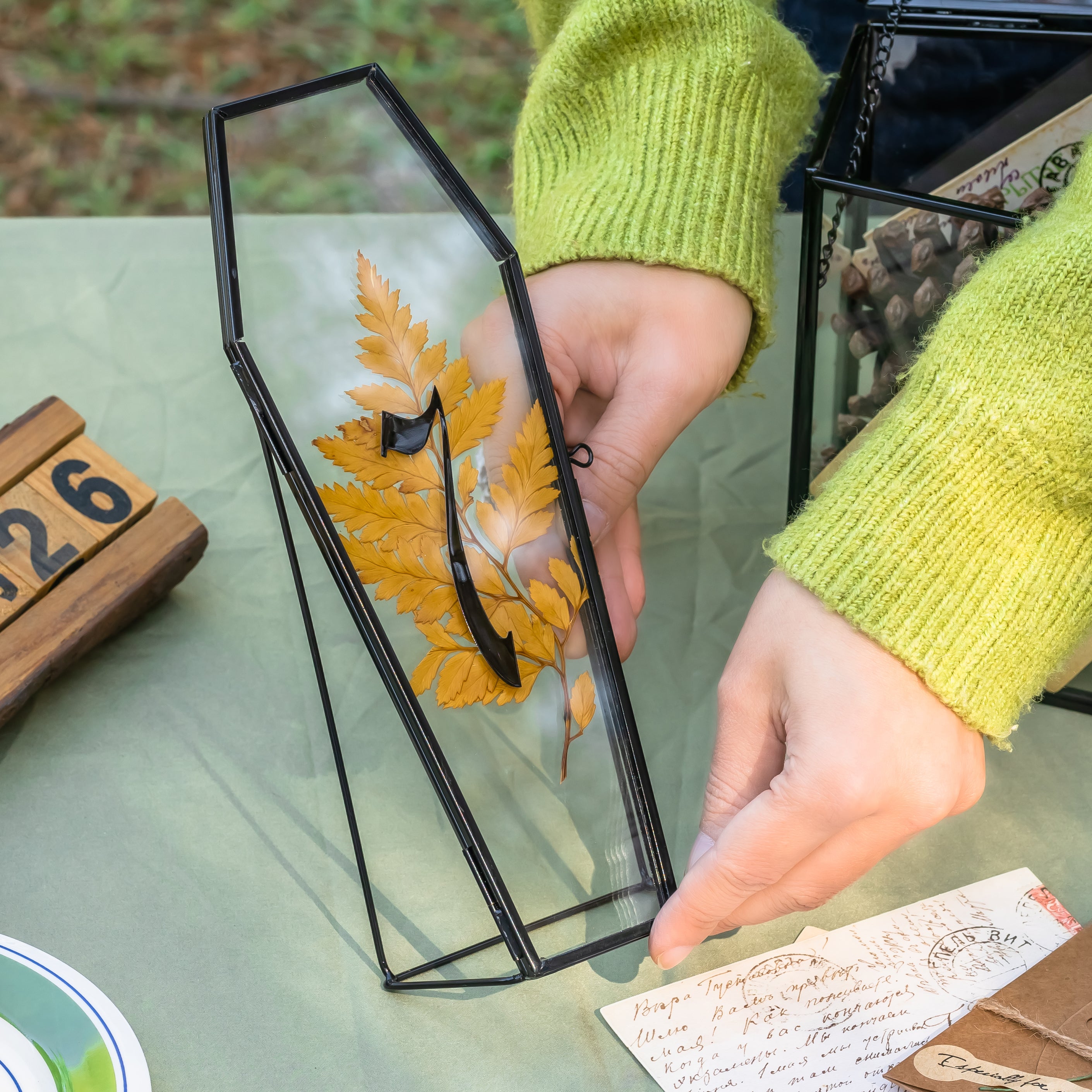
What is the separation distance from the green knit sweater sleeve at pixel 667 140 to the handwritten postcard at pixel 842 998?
0.28m

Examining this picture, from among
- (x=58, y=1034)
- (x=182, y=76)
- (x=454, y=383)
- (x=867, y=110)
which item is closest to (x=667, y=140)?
(x=867, y=110)

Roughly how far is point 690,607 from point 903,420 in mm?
194

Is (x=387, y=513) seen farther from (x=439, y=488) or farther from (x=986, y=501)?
(x=986, y=501)

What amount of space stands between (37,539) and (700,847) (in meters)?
Answer: 0.35

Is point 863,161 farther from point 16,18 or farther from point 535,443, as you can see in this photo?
point 16,18

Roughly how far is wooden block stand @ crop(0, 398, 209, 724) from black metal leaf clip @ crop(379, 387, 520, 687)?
0.62 ft

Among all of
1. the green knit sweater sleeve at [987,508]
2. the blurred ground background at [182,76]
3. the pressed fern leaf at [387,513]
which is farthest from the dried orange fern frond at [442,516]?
the blurred ground background at [182,76]

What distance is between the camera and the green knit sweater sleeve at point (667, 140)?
1.62 ft

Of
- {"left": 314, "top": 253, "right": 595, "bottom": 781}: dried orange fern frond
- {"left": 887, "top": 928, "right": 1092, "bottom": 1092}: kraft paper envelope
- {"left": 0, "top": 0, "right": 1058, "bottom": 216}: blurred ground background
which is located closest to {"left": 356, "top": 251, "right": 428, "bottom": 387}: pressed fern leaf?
{"left": 314, "top": 253, "right": 595, "bottom": 781}: dried orange fern frond

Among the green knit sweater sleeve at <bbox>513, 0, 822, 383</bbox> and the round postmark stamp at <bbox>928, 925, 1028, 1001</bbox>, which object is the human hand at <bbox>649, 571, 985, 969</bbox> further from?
the green knit sweater sleeve at <bbox>513, 0, 822, 383</bbox>

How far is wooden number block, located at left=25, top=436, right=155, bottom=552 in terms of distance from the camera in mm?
517

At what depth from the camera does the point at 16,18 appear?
1809 mm

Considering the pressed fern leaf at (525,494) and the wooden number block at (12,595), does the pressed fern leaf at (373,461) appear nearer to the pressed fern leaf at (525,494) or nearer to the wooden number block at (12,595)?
the pressed fern leaf at (525,494)

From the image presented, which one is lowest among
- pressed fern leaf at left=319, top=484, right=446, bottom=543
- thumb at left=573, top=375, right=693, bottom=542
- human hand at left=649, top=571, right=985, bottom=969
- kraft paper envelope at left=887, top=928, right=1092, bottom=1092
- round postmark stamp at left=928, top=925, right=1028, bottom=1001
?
round postmark stamp at left=928, top=925, right=1028, bottom=1001
